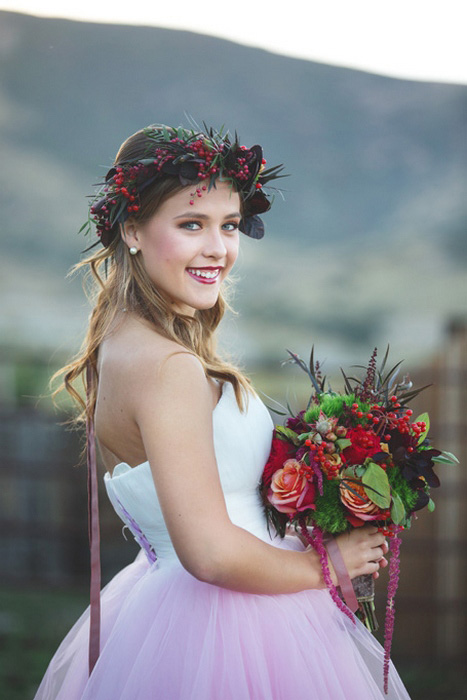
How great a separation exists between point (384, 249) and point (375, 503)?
455 cm

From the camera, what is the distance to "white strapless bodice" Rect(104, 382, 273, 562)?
5.94ft

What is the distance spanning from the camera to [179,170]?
1.86 m

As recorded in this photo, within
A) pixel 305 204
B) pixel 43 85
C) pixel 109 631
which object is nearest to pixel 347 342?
pixel 305 204

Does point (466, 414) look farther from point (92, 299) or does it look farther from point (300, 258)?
point (92, 299)

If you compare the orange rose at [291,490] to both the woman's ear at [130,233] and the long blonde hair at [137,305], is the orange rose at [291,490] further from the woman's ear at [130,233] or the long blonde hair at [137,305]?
the woman's ear at [130,233]

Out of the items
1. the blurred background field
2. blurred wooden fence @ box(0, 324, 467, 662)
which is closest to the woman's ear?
blurred wooden fence @ box(0, 324, 467, 662)

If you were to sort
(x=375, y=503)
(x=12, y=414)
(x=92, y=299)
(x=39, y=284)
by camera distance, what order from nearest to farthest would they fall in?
(x=375, y=503)
(x=92, y=299)
(x=12, y=414)
(x=39, y=284)

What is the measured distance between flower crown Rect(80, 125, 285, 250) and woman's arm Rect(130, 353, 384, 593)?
Result: 49 centimetres

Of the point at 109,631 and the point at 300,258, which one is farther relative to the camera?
the point at 300,258

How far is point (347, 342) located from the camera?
19.7 ft

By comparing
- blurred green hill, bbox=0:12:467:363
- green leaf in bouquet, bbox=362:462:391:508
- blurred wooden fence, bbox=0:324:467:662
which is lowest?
blurred wooden fence, bbox=0:324:467:662

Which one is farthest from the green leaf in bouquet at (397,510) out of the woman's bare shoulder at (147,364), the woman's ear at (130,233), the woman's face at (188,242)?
the woman's ear at (130,233)

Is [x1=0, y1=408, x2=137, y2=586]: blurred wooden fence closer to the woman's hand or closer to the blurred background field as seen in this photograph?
the blurred background field

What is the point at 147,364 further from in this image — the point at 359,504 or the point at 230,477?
the point at 359,504
